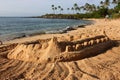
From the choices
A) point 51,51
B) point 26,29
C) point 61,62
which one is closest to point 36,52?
point 51,51

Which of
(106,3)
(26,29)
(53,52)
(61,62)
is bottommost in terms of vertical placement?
(106,3)

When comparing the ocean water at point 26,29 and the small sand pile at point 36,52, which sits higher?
the small sand pile at point 36,52

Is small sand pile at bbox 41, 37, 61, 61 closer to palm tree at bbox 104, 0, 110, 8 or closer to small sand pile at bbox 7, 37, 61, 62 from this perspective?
small sand pile at bbox 7, 37, 61, 62

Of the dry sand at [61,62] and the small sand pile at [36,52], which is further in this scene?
the small sand pile at [36,52]

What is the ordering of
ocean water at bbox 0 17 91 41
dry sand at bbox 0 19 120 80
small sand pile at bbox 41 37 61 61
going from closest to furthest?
dry sand at bbox 0 19 120 80 → small sand pile at bbox 41 37 61 61 → ocean water at bbox 0 17 91 41

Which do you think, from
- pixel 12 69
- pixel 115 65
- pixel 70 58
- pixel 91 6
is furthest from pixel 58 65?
pixel 91 6

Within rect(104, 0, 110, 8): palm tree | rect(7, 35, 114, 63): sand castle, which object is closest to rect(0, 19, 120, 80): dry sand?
rect(7, 35, 114, 63): sand castle

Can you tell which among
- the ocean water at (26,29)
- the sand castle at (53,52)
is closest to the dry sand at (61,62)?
the sand castle at (53,52)

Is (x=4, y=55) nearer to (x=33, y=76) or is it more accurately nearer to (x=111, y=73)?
(x=33, y=76)

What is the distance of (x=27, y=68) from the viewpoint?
7.39m

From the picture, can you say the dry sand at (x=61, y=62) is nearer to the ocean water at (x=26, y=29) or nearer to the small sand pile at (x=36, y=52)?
the small sand pile at (x=36, y=52)

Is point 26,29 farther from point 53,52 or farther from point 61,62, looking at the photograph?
point 61,62

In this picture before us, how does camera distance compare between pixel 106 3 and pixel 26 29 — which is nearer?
pixel 26 29

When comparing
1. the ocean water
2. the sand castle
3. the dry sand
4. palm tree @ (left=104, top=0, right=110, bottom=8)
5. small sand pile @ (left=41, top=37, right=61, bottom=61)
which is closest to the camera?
the dry sand
